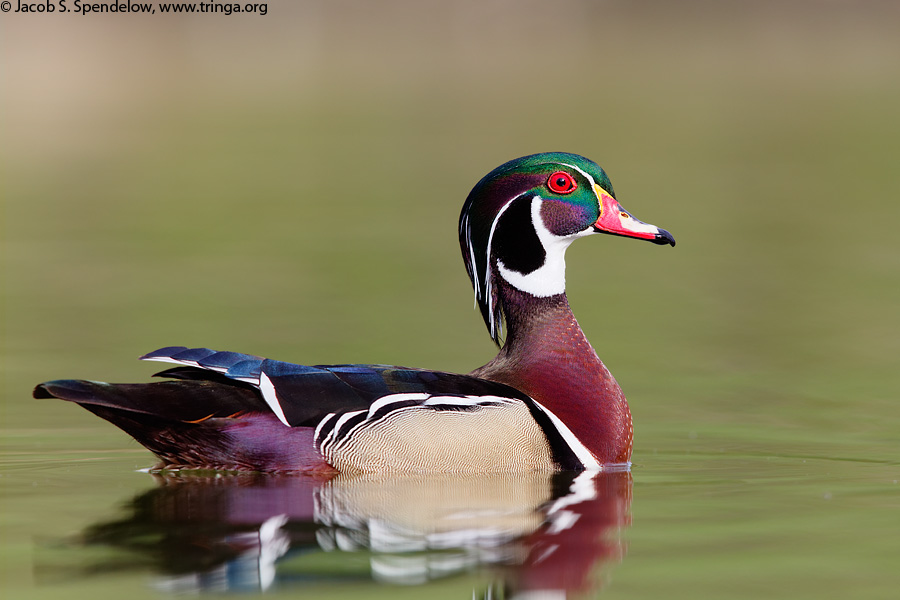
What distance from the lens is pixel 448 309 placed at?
12.4m

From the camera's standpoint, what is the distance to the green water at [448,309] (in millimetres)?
5703

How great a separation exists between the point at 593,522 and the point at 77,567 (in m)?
2.15

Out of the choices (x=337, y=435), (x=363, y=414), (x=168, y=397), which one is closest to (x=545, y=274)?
(x=363, y=414)

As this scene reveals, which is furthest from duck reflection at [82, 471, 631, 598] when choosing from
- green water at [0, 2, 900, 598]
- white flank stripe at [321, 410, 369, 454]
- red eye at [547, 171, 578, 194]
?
red eye at [547, 171, 578, 194]

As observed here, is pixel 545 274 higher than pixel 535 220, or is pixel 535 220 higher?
pixel 535 220

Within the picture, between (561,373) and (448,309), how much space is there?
4.68m

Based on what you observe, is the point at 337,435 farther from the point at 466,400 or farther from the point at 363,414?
the point at 466,400

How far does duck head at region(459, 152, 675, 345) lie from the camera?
793 cm

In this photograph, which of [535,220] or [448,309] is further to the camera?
[448,309]

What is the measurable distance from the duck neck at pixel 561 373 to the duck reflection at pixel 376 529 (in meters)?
0.27

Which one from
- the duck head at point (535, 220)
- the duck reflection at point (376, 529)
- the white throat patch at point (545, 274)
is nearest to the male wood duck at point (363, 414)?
the duck reflection at point (376, 529)

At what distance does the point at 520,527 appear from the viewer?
20.1 ft

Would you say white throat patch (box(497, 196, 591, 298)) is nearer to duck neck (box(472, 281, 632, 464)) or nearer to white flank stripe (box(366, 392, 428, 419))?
duck neck (box(472, 281, 632, 464))

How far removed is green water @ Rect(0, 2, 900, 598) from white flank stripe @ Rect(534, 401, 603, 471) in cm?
21
